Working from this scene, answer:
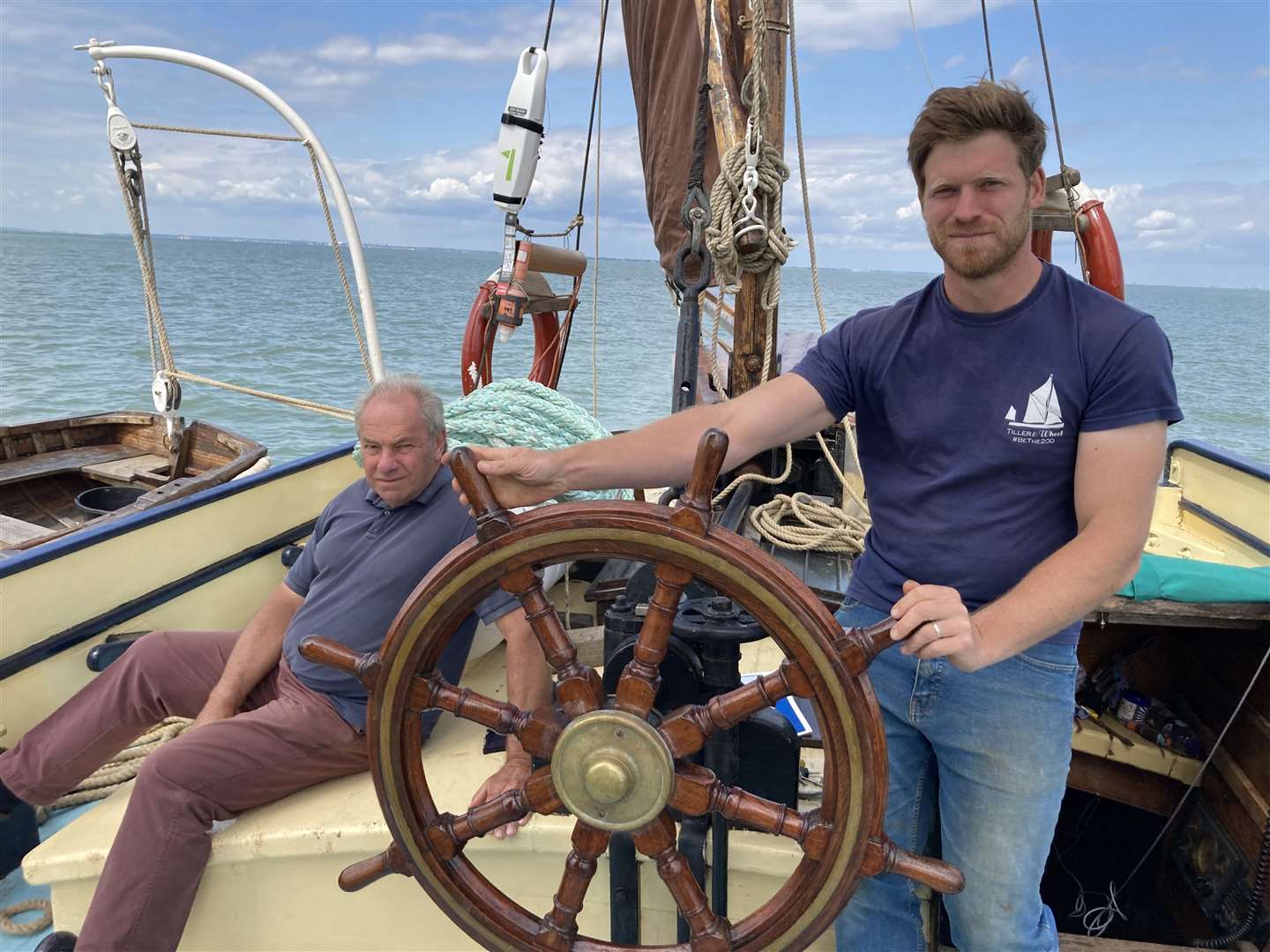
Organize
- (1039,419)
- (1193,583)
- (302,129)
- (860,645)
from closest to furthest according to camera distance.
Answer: (860,645) < (1039,419) < (1193,583) < (302,129)

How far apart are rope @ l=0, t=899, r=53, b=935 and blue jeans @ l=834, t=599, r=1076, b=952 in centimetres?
162

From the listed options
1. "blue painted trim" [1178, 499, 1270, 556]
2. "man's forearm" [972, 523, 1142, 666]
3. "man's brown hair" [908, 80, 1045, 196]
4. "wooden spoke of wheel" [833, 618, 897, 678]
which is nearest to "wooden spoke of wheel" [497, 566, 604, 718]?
"wooden spoke of wheel" [833, 618, 897, 678]

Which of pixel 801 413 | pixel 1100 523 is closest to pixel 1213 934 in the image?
pixel 1100 523

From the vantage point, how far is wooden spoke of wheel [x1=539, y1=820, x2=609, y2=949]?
104cm

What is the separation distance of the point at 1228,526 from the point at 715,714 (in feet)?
8.92

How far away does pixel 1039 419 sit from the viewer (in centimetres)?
110

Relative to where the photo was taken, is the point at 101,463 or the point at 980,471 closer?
the point at 980,471

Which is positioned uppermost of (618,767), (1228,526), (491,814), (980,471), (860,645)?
(980,471)

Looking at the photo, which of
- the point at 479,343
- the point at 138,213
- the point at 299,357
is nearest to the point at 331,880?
the point at 479,343

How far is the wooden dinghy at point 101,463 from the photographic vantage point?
17.0ft

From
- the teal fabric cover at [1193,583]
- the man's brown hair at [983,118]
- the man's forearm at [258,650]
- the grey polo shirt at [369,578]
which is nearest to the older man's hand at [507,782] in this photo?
the grey polo shirt at [369,578]

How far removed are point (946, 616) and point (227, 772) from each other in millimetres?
1242

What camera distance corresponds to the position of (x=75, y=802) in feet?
6.52

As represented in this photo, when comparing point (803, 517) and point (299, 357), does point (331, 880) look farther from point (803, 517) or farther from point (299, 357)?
point (299, 357)
